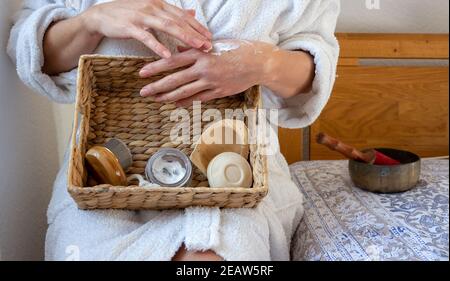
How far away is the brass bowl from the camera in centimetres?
91

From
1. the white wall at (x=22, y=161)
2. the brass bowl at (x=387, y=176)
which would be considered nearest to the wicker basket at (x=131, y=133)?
the white wall at (x=22, y=161)

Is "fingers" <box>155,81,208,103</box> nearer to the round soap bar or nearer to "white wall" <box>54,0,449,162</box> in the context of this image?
the round soap bar

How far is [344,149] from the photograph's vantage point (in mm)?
897

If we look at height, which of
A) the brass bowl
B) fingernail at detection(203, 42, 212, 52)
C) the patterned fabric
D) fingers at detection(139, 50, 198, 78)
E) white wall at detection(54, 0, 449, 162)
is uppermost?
white wall at detection(54, 0, 449, 162)

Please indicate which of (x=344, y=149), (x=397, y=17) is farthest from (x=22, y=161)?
(x=397, y=17)

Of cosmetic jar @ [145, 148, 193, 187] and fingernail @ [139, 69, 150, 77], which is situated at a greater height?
fingernail @ [139, 69, 150, 77]

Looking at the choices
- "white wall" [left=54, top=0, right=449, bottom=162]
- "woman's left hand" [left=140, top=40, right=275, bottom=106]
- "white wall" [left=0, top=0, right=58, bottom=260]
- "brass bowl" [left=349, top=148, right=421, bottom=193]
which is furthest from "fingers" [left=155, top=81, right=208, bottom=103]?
"white wall" [left=54, top=0, right=449, bottom=162]

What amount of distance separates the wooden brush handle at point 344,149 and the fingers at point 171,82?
0.33m

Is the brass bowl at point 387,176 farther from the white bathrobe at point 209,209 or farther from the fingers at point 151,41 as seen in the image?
the fingers at point 151,41

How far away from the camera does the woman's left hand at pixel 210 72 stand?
0.59 metres

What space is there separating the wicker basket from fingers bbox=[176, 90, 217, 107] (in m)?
0.02

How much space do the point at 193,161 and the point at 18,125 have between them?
10.6 inches
